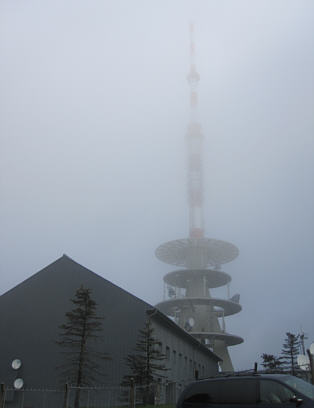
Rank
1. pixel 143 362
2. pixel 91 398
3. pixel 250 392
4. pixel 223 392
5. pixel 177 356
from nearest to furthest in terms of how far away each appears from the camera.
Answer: pixel 250 392, pixel 223 392, pixel 143 362, pixel 91 398, pixel 177 356

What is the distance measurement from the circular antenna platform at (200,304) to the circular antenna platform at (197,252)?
6702mm

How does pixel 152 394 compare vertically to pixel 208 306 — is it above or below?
below

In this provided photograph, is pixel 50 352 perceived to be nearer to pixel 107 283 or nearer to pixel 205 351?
pixel 107 283

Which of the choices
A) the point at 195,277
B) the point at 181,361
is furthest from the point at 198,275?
the point at 181,361

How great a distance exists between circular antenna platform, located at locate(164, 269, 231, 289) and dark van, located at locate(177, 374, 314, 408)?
64463mm

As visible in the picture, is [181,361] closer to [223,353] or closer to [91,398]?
[91,398]

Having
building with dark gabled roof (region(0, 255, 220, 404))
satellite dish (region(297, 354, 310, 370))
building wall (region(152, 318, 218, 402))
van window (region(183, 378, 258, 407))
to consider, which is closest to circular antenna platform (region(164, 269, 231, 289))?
building wall (region(152, 318, 218, 402))

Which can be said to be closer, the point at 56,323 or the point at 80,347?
the point at 80,347

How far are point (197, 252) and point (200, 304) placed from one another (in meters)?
8.75

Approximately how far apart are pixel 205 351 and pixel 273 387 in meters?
40.1

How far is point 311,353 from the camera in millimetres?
18375

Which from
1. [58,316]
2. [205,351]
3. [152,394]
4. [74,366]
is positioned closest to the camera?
[152,394]

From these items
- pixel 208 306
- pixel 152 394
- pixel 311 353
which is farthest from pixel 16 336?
pixel 208 306

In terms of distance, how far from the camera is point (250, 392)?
11484 millimetres
